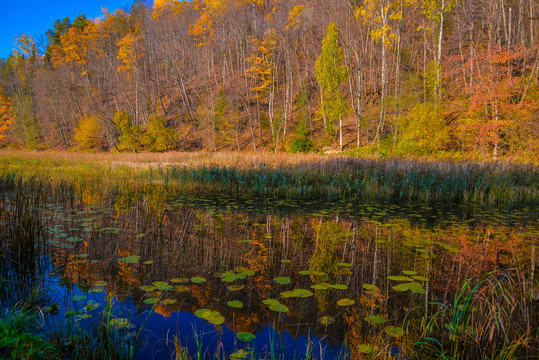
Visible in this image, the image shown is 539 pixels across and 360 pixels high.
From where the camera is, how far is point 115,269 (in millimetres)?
3412

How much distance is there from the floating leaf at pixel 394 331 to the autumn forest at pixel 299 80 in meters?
15.9

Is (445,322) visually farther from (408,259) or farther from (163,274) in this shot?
(163,274)

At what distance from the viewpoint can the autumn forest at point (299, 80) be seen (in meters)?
18.8

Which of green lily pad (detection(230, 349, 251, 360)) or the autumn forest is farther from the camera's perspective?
the autumn forest

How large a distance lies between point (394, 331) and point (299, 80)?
3400 centimetres

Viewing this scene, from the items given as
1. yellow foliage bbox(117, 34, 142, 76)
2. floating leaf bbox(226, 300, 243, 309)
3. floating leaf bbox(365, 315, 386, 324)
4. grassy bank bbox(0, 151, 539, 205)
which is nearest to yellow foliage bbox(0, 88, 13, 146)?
yellow foliage bbox(117, 34, 142, 76)

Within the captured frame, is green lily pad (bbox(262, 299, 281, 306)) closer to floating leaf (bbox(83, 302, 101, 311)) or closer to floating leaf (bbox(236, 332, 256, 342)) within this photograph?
floating leaf (bbox(236, 332, 256, 342))

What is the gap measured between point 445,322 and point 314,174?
301 inches

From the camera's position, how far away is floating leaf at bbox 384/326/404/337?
2285 mm

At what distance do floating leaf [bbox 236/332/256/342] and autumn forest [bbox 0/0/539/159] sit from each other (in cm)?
1669

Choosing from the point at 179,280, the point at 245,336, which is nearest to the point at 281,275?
the point at 179,280

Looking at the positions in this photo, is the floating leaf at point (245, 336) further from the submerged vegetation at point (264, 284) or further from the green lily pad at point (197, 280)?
the green lily pad at point (197, 280)

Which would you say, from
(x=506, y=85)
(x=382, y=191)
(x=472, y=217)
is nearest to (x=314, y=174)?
(x=382, y=191)

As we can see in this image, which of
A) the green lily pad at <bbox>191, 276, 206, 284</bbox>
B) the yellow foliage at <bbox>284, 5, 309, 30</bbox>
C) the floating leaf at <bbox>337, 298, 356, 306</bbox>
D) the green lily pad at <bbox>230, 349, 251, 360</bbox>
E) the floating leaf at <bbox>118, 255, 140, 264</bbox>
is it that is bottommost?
the floating leaf at <bbox>337, 298, 356, 306</bbox>
